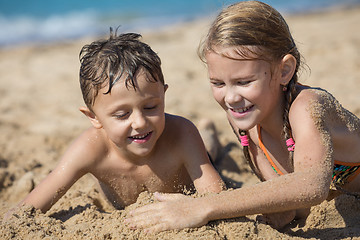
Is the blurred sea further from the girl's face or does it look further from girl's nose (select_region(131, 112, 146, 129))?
the girl's face

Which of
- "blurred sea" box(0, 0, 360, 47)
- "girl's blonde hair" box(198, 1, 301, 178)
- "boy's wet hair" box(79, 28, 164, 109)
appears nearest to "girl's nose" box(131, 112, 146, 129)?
"boy's wet hair" box(79, 28, 164, 109)

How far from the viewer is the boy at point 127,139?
2354mm

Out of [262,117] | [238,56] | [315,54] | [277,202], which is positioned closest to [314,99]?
[262,117]

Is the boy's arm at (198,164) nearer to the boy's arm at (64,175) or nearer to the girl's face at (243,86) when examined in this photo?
the girl's face at (243,86)

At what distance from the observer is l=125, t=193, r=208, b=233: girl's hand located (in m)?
2.00

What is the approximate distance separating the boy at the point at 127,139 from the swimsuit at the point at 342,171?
0.38m

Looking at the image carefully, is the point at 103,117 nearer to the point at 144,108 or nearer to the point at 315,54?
the point at 144,108

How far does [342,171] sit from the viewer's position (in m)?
2.65

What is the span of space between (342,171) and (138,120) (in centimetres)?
133

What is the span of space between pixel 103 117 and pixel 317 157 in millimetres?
1200

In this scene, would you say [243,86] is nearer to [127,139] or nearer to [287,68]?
[287,68]

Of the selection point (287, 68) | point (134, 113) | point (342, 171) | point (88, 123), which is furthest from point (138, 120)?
point (88, 123)

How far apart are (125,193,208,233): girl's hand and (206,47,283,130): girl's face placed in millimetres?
579

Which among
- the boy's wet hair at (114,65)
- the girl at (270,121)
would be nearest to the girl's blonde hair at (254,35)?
the girl at (270,121)
